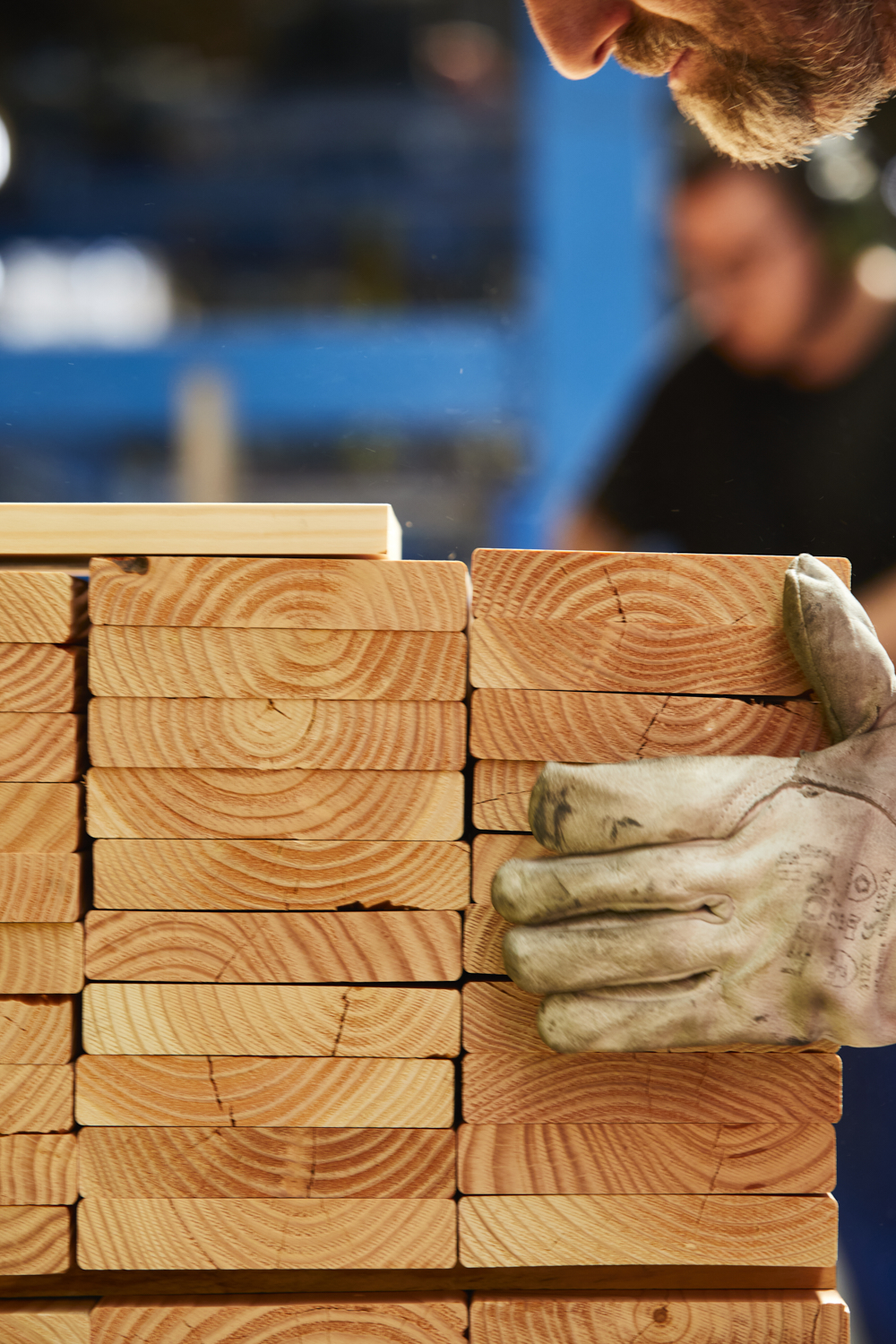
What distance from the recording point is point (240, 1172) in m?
1.11

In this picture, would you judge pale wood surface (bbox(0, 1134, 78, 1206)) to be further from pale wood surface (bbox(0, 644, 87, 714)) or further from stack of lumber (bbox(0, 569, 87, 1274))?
pale wood surface (bbox(0, 644, 87, 714))

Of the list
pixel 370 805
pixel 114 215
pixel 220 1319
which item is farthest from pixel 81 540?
pixel 114 215

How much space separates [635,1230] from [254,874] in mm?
600

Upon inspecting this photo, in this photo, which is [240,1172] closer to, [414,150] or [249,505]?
[249,505]

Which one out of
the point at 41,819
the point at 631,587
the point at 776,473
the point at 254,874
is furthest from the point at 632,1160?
the point at 776,473

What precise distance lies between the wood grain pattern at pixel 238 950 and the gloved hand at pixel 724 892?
0.16m

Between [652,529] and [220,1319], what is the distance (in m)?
1.30

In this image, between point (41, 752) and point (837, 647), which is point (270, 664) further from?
point (837, 647)

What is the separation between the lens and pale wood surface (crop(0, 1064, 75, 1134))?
1.11m

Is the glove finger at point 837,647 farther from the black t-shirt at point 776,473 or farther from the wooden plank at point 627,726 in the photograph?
the black t-shirt at point 776,473

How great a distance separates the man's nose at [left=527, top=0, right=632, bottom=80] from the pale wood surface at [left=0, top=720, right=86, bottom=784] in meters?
1.20

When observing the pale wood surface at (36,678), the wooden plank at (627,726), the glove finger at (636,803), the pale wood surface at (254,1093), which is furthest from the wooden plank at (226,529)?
the pale wood surface at (254,1093)

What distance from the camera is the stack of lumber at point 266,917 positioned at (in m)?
1.11

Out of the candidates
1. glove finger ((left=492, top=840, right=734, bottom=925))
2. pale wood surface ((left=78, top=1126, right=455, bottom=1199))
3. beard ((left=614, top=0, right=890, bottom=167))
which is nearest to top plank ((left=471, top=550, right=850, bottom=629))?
glove finger ((left=492, top=840, right=734, bottom=925))
